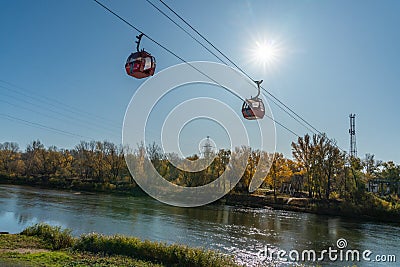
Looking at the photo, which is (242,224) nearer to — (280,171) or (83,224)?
(83,224)

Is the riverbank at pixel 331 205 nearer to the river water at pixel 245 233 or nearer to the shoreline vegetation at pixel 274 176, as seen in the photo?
the shoreline vegetation at pixel 274 176

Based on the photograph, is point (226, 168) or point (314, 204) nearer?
point (314, 204)

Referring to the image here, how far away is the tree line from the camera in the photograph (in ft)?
112

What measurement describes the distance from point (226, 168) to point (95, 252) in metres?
29.4

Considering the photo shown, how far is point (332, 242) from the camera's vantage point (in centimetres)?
1652

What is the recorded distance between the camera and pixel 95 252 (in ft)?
31.9

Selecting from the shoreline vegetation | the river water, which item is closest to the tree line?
the shoreline vegetation

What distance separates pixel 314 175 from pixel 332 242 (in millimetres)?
19132

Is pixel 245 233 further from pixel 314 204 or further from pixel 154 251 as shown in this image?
pixel 314 204

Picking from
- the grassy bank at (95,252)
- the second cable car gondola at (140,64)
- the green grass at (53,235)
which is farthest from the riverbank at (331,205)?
the second cable car gondola at (140,64)

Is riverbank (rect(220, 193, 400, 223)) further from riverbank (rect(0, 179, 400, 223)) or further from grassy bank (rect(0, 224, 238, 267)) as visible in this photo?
grassy bank (rect(0, 224, 238, 267))

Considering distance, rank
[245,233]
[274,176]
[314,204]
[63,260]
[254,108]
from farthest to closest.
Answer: [274,176]
[314,204]
[245,233]
[63,260]
[254,108]

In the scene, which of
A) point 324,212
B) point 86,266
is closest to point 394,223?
point 324,212

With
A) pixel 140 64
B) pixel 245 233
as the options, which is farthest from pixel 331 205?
pixel 140 64
